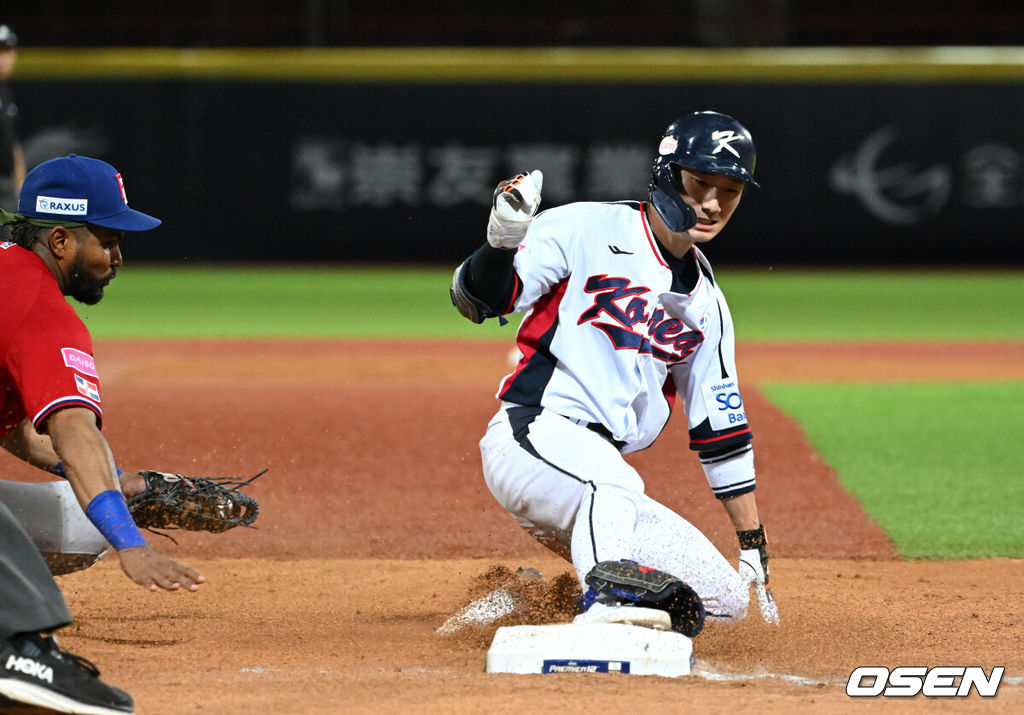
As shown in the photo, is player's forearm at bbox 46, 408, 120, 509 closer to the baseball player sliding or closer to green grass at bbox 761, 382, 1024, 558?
the baseball player sliding

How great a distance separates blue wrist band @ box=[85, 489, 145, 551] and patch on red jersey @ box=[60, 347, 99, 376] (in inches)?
13.6

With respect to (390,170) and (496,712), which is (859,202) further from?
(496,712)

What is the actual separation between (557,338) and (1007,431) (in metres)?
5.08

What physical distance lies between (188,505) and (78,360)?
2.73ft

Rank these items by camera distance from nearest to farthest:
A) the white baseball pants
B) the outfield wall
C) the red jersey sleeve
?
1. the red jersey sleeve
2. the white baseball pants
3. the outfield wall

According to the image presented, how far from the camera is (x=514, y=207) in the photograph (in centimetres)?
360

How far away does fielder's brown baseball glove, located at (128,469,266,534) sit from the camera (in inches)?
159

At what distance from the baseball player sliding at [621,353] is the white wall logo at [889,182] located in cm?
1383

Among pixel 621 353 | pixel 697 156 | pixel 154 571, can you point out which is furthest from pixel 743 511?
pixel 154 571

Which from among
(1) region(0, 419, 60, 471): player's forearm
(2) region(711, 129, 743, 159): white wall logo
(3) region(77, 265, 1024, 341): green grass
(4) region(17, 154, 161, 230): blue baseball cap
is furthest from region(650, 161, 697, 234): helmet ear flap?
(3) region(77, 265, 1024, 341): green grass

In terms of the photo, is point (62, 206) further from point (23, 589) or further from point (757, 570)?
point (757, 570)

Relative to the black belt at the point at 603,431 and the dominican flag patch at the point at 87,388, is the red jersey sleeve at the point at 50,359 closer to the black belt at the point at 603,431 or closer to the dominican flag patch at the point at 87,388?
the dominican flag patch at the point at 87,388

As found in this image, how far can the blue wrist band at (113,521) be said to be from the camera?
3178mm

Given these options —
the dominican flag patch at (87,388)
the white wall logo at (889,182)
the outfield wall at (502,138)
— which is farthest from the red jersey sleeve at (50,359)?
the white wall logo at (889,182)
